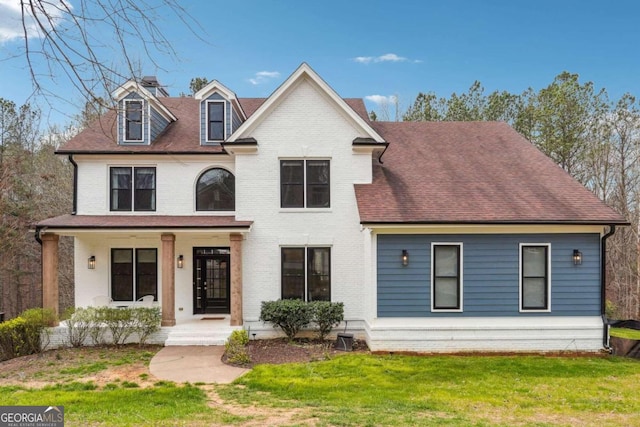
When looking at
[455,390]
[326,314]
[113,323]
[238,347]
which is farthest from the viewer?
[326,314]

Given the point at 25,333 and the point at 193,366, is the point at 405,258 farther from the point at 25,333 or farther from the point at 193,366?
the point at 25,333

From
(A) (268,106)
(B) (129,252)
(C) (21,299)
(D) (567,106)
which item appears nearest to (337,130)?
(A) (268,106)

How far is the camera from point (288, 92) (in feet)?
39.1

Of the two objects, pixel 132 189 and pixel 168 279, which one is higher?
pixel 132 189

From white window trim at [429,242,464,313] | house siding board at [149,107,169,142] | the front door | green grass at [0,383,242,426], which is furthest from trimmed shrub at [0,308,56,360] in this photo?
white window trim at [429,242,464,313]

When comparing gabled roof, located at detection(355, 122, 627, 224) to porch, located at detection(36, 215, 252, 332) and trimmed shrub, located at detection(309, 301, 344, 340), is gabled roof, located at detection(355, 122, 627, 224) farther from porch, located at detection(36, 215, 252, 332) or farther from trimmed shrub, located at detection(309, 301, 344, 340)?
porch, located at detection(36, 215, 252, 332)

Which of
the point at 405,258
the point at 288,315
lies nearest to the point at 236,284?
the point at 288,315

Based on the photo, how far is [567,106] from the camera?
20.5 metres

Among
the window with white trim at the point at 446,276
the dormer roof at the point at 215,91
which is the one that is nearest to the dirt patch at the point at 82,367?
the window with white trim at the point at 446,276

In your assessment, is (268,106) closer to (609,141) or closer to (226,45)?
(226,45)

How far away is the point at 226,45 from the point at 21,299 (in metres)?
26.9

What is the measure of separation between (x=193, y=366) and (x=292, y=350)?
2554 mm

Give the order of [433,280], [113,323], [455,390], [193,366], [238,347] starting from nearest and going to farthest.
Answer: [455,390] → [193,366] → [238,347] → [433,280] → [113,323]

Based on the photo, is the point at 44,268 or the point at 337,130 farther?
the point at 337,130
